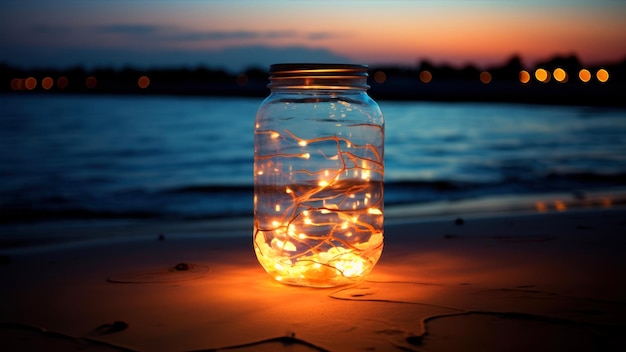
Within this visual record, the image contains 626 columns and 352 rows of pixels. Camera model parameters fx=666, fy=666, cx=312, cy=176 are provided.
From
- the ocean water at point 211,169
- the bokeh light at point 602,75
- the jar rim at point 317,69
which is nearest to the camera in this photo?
the jar rim at point 317,69

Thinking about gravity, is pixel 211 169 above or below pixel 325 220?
above

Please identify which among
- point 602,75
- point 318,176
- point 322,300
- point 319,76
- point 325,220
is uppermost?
point 602,75

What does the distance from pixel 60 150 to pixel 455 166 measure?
8.20m

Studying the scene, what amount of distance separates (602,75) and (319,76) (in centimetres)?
3998

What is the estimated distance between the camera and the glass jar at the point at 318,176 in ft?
8.95

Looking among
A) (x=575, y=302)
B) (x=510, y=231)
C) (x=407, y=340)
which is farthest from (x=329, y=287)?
(x=510, y=231)

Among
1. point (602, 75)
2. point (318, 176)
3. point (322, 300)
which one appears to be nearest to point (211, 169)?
point (318, 176)

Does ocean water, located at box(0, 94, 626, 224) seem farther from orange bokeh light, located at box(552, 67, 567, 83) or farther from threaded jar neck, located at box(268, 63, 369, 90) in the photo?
orange bokeh light, located at box(552, 67, 567, 83)

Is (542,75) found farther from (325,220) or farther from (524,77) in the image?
(325,220)

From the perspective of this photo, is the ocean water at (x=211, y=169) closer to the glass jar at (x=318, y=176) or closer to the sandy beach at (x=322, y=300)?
the sandy beach at (x=322, y=300)

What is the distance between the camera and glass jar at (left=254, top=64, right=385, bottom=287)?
2.73 meters

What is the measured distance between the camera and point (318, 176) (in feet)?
9.10

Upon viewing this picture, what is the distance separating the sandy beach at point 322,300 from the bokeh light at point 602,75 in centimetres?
3756

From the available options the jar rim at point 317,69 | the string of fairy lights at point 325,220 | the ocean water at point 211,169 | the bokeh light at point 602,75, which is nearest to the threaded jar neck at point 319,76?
the jar rim at point 317,69
